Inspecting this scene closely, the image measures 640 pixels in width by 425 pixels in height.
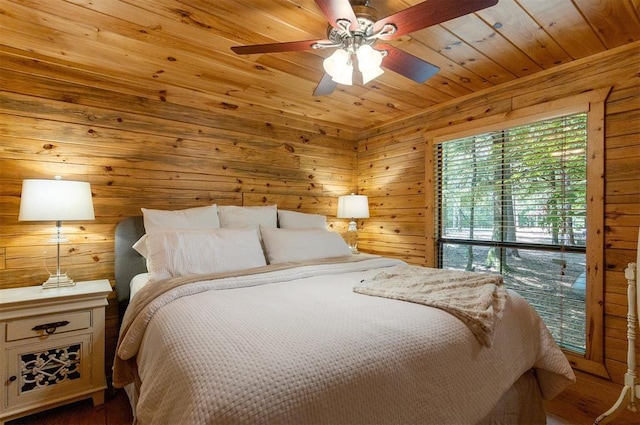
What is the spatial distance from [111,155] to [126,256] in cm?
79

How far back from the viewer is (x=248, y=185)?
10.4ft

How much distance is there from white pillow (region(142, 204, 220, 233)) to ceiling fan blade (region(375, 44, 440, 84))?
1700mm

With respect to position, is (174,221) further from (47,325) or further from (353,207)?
(353,207)

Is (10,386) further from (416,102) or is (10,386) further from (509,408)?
(416,102)

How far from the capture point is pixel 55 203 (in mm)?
1973

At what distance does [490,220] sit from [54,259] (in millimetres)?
3382

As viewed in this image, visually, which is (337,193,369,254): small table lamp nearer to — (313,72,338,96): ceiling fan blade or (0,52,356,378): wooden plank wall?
(0,52,356,378): wooden plank wall

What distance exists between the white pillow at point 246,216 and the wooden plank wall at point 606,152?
55.8 inches

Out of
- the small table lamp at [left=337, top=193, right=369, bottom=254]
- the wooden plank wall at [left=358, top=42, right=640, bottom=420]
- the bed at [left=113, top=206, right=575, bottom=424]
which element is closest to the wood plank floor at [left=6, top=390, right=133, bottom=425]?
the bed at [left=113, top=206, right=575, bottom=424]

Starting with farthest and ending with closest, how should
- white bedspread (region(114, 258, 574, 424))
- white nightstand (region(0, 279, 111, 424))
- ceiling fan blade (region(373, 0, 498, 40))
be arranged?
white nightstand (region(0, 279, 111, 424)), ceiling fan blade (region(373, 0, 498, 40)), white bedspread (region(114, 258, 574, 424))

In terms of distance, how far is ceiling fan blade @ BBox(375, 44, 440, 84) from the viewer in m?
1.68

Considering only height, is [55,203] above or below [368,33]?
below

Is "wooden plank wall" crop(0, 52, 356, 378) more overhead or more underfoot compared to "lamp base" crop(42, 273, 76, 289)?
more overhead

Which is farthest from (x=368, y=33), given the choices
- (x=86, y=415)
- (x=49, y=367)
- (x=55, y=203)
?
(x=86, y=415)
